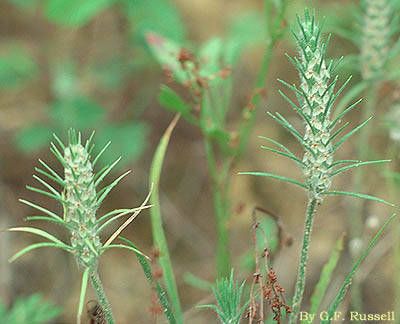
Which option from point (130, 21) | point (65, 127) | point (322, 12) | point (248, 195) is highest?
point (322, 12)

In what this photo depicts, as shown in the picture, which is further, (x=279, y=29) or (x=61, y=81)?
(x=61, y=81)

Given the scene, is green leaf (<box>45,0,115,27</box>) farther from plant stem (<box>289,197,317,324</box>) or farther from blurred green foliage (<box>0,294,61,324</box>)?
plant stem (<box>289,197,317,324</box>)

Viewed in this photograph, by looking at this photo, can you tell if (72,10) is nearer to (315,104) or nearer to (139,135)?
(139,135)

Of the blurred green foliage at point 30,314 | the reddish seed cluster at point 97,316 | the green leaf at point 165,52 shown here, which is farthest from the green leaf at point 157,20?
the reddish seed cluster at point 97,316

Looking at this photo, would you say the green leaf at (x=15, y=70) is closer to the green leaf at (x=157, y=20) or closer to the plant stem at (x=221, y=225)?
the green leaf at (x=157, y=20)

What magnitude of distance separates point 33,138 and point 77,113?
16 cm

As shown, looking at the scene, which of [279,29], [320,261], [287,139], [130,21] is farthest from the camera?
[287,139]

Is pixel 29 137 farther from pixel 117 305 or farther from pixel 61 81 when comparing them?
pixel 117 305

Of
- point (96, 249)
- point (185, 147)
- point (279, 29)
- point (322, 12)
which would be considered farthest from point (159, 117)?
point (96, 249)

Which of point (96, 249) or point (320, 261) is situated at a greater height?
point (320, 261)

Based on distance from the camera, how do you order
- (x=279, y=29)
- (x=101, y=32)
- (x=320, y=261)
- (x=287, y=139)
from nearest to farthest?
1. (x=279, y=29)
2. (x=320, y=261)
3. (x=287, y=139)
4. (x=101, y=32)

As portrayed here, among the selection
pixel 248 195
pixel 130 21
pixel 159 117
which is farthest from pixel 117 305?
pixel 130 21

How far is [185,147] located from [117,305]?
0.64 m

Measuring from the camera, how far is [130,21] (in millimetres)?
2193
